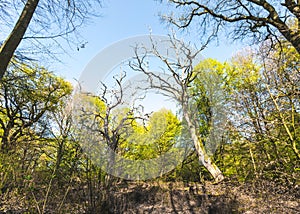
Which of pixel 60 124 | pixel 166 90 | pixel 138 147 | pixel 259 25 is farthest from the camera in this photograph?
pixel 166 90

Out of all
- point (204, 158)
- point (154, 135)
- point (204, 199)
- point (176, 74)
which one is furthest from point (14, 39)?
point (176, 74)

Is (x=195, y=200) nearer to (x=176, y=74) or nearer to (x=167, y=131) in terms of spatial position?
(x=167, y=131)

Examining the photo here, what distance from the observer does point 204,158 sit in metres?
7.25

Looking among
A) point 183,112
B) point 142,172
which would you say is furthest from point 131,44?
A: point 142,172

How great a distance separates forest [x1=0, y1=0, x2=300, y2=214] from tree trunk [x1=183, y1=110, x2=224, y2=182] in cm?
4

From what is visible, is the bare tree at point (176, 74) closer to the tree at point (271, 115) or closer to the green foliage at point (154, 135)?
the green foliage at point (154, 135)

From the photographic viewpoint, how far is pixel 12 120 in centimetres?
774

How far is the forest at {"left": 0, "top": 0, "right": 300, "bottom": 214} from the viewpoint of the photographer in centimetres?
337

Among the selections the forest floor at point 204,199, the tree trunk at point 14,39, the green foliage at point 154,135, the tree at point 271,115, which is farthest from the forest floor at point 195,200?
the tree trunk at point 14,39

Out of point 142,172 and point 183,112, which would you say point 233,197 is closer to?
point 142,172

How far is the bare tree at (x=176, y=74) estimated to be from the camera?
8.53m

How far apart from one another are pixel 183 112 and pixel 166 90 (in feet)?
5.12

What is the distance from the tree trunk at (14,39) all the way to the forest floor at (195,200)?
7.83 ft

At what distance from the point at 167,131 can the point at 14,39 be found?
6.51 metres
